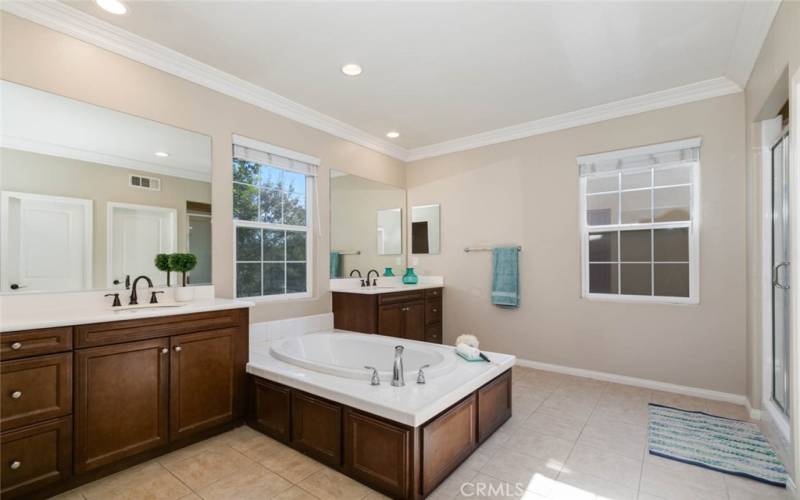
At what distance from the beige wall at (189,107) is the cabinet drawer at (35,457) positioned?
4.22 ft

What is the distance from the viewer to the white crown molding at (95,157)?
6.80 ft

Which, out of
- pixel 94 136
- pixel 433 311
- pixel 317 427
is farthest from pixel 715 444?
pixel 94 136

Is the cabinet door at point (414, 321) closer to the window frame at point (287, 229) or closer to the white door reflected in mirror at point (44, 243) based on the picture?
the window frame at point (287, 229)

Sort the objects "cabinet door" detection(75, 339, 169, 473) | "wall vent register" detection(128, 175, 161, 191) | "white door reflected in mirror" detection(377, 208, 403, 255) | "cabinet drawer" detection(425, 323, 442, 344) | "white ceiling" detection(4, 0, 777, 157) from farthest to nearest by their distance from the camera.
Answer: "white door reflected in mirror" detection(377, 208, 403, 255)
"cabinet drawer" detection(425, 323, 442, 344)
"wall vent register" detection(128, 175, 161, 191)
"white ceiling" detection(4, 0, 777, 157)
"cabinet door" detection(75, 339, 169, 473)

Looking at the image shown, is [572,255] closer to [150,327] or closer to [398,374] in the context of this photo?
[398,374]

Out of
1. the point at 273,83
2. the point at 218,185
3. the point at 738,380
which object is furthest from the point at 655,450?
the point at 273,83

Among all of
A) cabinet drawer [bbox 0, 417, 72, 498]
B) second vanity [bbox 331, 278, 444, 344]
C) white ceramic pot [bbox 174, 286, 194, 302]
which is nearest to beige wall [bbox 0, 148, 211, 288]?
white ceramic pot [bbox 174, 286, 194, 302]

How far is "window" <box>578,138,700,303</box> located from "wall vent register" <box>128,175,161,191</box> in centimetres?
376

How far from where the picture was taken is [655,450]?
7.53ft

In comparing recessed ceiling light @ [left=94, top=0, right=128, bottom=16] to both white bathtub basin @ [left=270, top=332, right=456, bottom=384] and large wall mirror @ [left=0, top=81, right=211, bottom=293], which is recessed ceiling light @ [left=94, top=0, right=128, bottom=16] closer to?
large wall mirror @ [left=0, top=81, right=211, bottom=293]

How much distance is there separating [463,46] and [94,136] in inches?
99.0

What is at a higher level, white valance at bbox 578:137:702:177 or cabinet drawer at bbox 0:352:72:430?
white valance at bbox 578:137:702:177

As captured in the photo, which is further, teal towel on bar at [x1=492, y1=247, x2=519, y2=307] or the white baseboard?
teal towel on bar at [x1=492, y1=247, x2=519, y2=307]

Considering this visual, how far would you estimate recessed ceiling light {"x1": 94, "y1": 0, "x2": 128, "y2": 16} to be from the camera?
6.96ft
